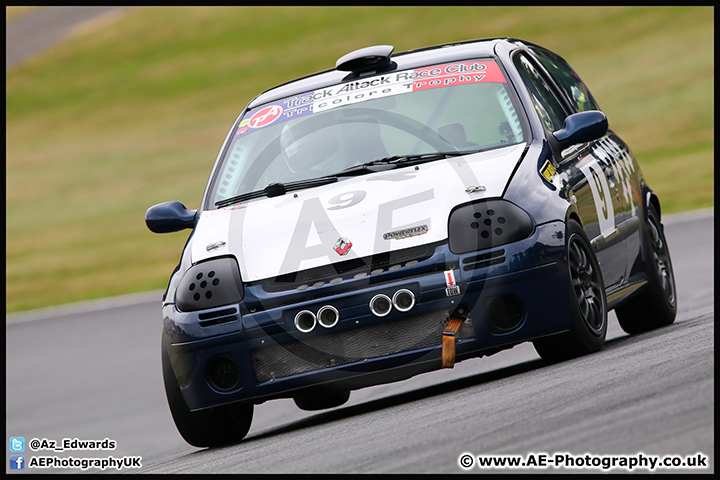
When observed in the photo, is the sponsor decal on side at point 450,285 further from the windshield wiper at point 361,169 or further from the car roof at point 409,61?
the car roof at point 409,61

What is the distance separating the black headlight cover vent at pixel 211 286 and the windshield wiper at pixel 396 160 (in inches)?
35.6

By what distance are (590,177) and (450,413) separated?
209cm

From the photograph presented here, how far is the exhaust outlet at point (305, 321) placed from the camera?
17.6ft

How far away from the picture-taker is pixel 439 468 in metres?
3.82

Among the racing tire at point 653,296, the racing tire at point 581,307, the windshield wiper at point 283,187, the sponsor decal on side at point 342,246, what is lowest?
the racing tire at point 653,296

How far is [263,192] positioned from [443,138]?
1.03 meters

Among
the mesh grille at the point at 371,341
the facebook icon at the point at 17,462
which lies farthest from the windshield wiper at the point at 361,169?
the facebook icon at the point at 17,462

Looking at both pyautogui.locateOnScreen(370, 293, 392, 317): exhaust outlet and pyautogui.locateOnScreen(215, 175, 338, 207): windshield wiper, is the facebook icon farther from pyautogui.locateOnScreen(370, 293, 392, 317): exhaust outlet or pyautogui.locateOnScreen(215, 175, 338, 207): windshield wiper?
pyautogui.locateOnScreen(370, 293, 392, 317): exhaust outlet

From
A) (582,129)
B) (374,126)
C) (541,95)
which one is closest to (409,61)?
(374,126)

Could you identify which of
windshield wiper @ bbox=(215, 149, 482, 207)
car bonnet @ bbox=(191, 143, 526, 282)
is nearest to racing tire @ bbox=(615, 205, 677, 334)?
car bonnet @ bbox=(191, 143, 526, 282)

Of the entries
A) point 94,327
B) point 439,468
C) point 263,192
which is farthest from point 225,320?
point 94,327

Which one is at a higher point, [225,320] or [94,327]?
[225,320]

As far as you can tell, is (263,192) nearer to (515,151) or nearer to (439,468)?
(515,151)

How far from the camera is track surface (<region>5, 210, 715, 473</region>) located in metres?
3.97
